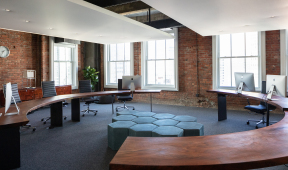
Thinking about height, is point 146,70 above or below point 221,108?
above

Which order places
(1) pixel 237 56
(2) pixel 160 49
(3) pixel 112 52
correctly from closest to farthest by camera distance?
(1) pixel 237 56
(2) pixel 160 49
(3) pixel 112 52

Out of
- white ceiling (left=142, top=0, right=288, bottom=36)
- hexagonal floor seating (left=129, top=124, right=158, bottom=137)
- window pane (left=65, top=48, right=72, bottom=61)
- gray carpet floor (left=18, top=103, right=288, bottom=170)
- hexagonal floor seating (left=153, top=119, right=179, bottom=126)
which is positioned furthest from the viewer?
window pane (left=65, top=48, right=72, bottom=61)

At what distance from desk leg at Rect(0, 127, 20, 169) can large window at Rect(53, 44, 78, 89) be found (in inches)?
239

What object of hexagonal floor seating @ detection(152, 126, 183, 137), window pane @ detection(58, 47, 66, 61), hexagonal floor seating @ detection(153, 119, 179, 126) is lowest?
hexagonal floor seating @ detection(152, 126, 183, 137)

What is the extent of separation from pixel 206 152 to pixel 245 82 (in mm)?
4116

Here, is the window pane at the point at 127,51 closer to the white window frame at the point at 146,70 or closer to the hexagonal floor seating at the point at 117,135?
the white window frame at the point at 146,70

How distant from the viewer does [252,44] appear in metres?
6.88

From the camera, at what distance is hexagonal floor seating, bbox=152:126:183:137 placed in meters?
3.15

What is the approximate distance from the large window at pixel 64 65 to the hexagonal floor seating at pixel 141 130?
244 inches

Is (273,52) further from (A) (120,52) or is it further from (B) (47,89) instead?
(B) (47,89)

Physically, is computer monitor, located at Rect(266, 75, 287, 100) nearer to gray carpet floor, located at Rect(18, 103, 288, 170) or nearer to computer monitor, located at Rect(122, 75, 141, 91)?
gray carpet floor, located at Rect(18, 103, 288, 170)

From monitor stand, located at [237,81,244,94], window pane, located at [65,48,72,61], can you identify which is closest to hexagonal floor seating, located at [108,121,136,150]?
monitor stand, located at [237,81,244,94]

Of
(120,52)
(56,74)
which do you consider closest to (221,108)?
(120,52)

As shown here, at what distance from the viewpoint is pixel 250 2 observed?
11.7 feet
